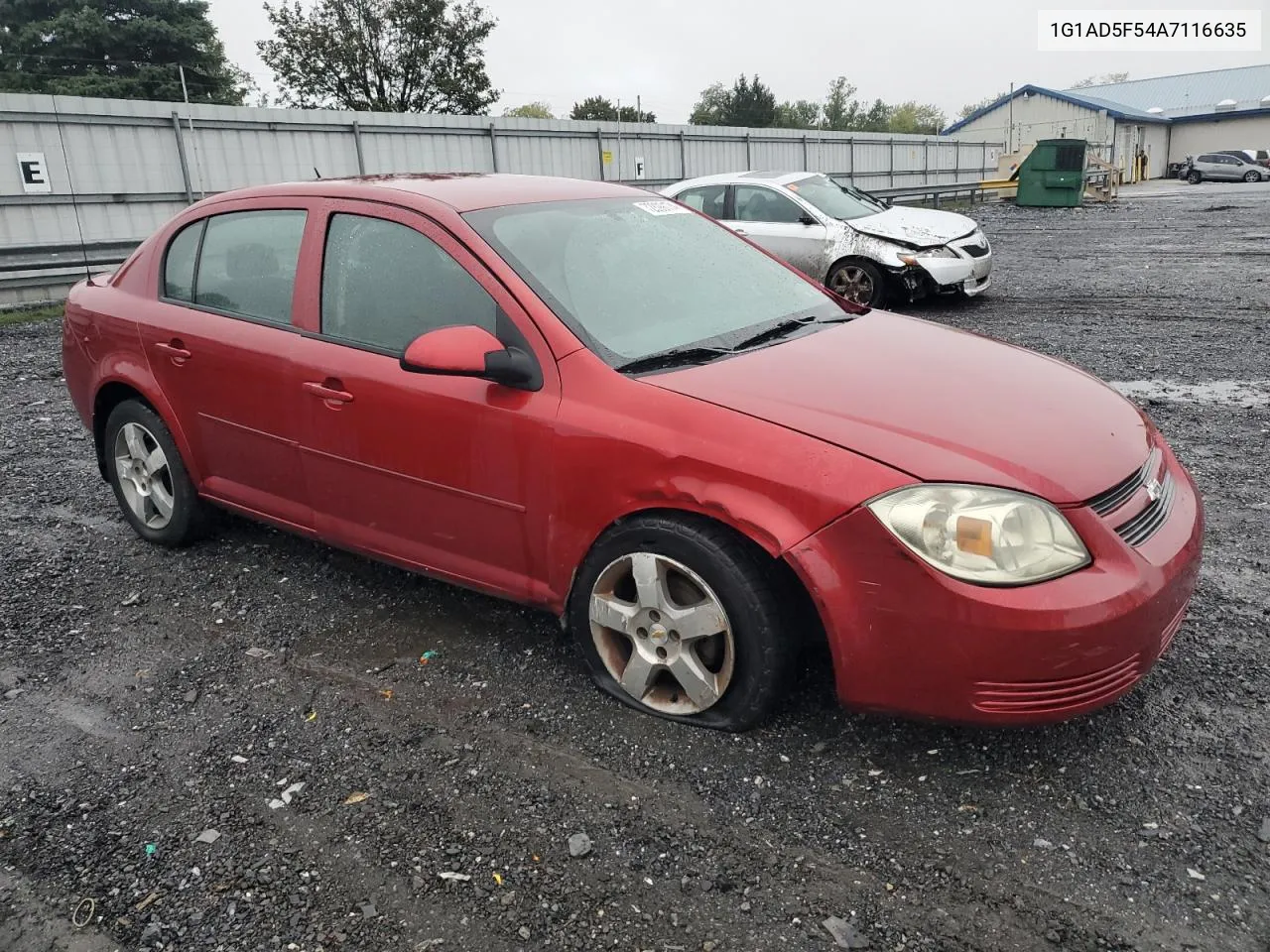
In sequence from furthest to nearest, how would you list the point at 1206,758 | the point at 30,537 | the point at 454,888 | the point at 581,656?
the point at 30,537, the point at 581,656, the point at 1206,758, the point at 454,888

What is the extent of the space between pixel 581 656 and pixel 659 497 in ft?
2.20

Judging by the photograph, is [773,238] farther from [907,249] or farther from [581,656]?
[581,656]

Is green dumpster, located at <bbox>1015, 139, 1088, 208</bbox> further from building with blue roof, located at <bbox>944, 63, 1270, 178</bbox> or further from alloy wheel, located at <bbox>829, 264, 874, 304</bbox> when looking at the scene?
building with blue roof, located at <bbox>944, 63, 1270, 178</bbox>

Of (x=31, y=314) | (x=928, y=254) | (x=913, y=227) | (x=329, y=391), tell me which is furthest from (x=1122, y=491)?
(x=31, y=314)

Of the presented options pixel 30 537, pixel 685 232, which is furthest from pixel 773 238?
pixel 30 537

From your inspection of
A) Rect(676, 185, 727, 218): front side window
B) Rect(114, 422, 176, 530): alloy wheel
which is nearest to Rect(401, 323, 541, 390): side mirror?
Rect(114, 422, 176, 530): alloy wheel

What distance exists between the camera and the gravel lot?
2.25 meters

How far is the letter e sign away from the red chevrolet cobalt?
1112 cm

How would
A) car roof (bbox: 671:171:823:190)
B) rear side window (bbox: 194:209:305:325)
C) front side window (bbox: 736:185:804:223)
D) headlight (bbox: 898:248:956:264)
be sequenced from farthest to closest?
car roof (bbox: 671:171:823:190), front side window (bbox: 736:185:804:223), headlight (bbox: 898:248:956:264), rear side window (bbox: 194:209:305:325)

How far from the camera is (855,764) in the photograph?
2.78 meters

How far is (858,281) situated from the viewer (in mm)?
10641

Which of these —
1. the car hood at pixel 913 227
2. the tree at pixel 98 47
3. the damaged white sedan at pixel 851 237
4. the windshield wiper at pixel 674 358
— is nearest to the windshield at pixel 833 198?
the damaged white sedan at pixel 851 237

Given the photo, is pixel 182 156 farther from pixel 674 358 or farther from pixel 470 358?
pixel 674 358

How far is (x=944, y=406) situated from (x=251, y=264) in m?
2.74
